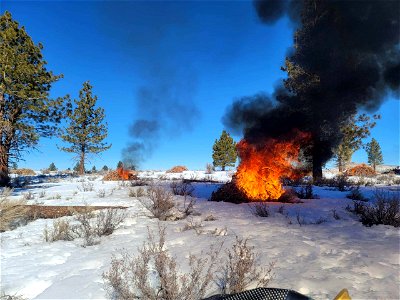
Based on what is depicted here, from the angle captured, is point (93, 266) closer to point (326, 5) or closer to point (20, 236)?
point (20, 236)

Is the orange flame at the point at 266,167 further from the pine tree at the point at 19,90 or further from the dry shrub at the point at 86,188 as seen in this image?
the pine tree at the point at 19,90

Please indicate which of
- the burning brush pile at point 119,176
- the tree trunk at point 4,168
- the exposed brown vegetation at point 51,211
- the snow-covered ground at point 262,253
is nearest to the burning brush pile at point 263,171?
the snow-covered ground at point 262,253

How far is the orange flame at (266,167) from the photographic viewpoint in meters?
9.62

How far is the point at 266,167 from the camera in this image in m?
9.54

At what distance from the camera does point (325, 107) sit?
13.4m

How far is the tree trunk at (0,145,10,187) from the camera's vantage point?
17.1 meters

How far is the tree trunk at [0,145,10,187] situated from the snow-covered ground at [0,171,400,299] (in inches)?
459

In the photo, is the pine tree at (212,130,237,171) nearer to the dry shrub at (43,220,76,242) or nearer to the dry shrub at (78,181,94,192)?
the dry shrub at (78,181,94,192)

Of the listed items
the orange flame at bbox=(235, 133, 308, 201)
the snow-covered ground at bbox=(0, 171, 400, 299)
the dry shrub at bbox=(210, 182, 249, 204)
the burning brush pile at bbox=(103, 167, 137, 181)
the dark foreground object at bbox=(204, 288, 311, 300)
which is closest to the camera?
the dark foreground object at bbox=(204, 288, 311, 300)

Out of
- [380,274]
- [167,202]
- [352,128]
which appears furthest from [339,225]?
[352,128]

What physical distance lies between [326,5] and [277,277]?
13.5 metres

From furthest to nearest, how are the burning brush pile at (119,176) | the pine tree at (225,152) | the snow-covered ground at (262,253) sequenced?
the pine tree at (225,152)
the burning brush pile at (119,176)
the snow-covered ground at (262,253)

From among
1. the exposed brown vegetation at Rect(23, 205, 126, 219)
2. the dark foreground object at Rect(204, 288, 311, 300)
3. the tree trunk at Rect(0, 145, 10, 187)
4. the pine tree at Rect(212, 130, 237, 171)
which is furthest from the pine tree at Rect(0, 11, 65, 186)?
the pine tree at Rect(212, 130, 237, 171)

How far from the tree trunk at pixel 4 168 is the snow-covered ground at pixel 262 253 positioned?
1166cm
